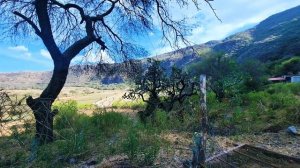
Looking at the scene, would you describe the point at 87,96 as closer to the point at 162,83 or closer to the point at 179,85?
the point at 179,85

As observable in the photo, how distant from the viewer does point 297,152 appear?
8.17 metres

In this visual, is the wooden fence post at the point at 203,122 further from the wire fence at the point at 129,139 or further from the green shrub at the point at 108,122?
the green shrub at the point at 108,122

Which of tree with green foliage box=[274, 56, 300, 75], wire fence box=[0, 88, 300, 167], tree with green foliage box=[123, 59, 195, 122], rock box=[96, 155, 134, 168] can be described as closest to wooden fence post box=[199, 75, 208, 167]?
wire fence box=[0, 88, 300, 167]

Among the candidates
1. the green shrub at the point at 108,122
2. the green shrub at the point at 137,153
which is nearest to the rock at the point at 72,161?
the green shrub at the point at 137,153

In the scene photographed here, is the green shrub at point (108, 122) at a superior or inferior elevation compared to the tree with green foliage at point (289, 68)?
inferior

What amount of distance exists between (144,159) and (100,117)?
4386 millimetres

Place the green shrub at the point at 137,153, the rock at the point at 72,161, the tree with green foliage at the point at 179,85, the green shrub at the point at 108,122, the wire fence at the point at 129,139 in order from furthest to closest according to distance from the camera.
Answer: the tree with green foliage at the point at 179,85 → the green shrub at the point at 108,122 → the rock at the point at 72,161 → the green shrub at the point at 137,153 → the wire fence at the point at 129,139

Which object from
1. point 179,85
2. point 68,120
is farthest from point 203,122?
point 179,85

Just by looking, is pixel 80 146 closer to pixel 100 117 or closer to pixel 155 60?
pixel 100 117

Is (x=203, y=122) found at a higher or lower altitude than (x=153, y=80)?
lower

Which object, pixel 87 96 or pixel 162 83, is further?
pixel 87 96

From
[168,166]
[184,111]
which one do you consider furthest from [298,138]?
[168,166]

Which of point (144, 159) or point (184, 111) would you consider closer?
point (144, 159)

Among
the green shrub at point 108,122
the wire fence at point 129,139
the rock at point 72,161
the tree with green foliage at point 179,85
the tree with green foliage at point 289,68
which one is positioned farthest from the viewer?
the tree with green foliage at point 289,68
